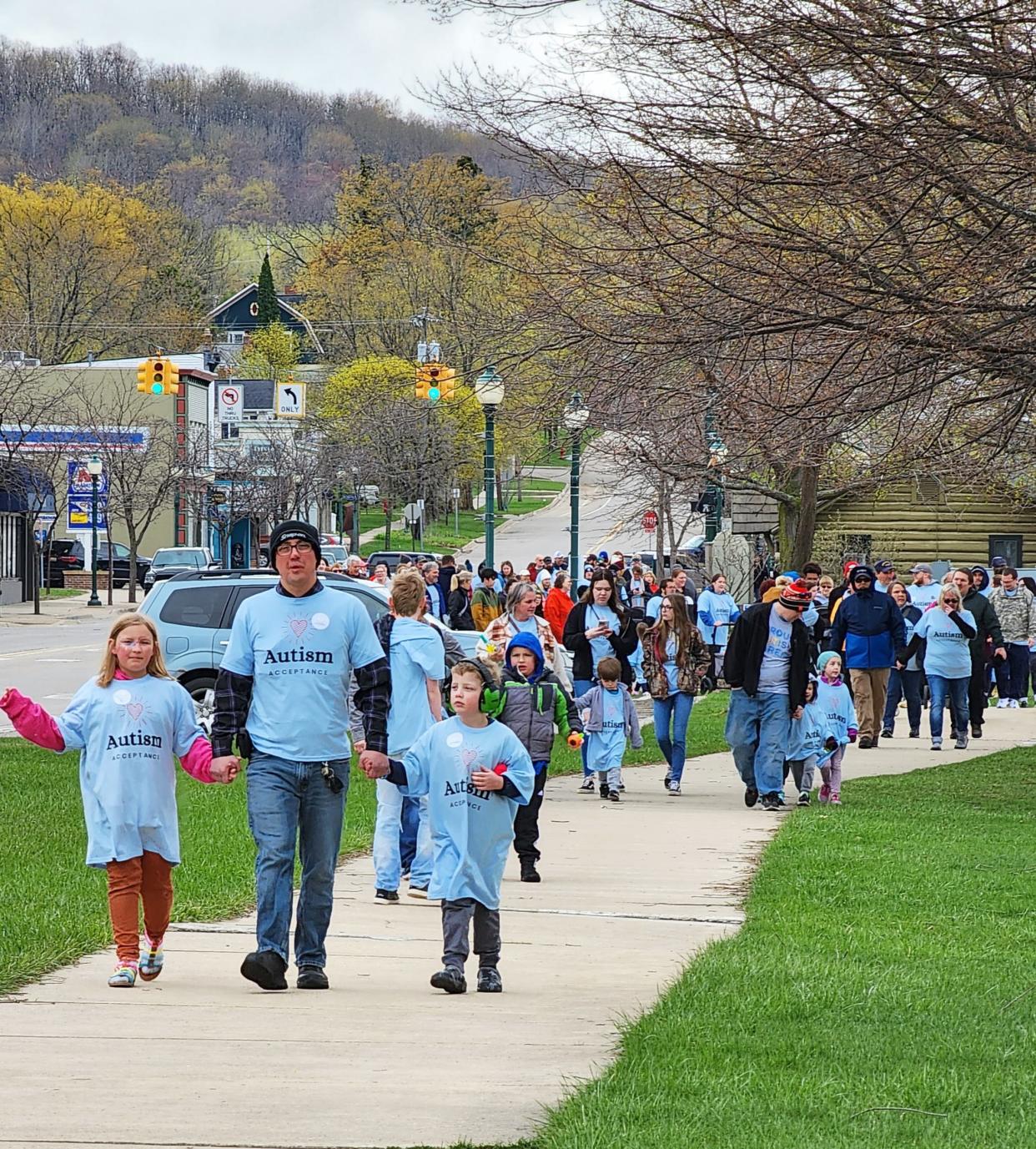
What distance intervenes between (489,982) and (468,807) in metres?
0.75

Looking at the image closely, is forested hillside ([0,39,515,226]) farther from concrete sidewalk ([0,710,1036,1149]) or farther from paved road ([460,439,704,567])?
concrete sidewalk ([0,710,1036,1149])

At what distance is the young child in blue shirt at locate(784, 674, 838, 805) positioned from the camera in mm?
15680

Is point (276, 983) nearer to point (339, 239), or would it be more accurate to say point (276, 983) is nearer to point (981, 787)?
point (981, 787)

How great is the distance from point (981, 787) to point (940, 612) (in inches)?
161

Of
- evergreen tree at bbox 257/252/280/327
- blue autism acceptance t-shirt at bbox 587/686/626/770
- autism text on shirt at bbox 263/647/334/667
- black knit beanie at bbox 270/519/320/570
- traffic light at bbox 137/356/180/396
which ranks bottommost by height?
blue autism acceptance t-shirt at bbox 587/686/626/770

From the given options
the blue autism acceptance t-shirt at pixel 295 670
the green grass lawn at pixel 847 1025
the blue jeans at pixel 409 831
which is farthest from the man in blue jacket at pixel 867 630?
the blue autism acceptance t-shirt at pixel 295 670

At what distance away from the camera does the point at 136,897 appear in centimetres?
775

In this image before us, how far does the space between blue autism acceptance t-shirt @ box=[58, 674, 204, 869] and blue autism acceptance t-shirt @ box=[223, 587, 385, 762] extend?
336 mm

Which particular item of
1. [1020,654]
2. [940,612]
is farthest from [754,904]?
[1020,654]

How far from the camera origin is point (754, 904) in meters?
10.4

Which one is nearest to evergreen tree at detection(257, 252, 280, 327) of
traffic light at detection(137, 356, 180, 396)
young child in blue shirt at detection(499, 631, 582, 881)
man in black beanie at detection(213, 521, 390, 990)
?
traffic light at detection(137, 356, 180, 396)

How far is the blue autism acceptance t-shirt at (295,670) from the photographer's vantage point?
303 inches

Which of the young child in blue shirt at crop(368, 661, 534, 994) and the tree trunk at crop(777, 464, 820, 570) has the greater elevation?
the tree trunk at crop(777, 464, 820, 570)

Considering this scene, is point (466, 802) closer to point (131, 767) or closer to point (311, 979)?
point (311, 979)
